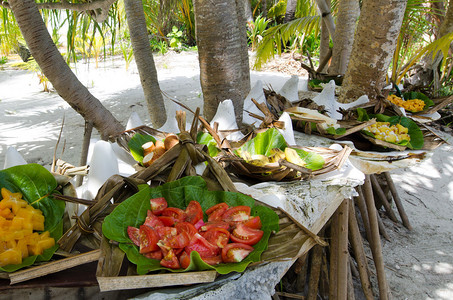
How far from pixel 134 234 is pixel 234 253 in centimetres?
30

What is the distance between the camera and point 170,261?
94 cm

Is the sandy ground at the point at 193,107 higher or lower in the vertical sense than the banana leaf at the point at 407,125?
lower

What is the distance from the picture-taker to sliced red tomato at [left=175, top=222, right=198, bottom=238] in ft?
3.35

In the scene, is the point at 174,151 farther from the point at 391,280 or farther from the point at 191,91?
the point at 191,91

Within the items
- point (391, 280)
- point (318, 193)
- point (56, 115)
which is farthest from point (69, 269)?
point (56, 115)

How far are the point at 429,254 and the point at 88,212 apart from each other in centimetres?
277

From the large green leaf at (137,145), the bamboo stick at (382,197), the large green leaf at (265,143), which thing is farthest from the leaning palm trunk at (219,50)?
the bamboo stick at (382,197)

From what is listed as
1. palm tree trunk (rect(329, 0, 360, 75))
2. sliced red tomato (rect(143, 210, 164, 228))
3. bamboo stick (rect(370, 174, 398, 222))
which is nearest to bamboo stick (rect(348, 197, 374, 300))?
bamboo stick (rect(370, 174, 398, 222))

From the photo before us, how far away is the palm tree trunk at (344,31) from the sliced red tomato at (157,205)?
112 inches

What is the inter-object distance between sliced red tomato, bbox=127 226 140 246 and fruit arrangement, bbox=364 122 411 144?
1543 millimetres

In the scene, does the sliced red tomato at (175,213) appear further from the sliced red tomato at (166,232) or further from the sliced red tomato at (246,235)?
the sliced red tomato at (246,235)

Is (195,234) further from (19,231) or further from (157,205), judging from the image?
(19,231)

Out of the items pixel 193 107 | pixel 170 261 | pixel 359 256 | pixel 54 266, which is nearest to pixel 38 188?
pixel 54 266

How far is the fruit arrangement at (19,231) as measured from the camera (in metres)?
0.96
